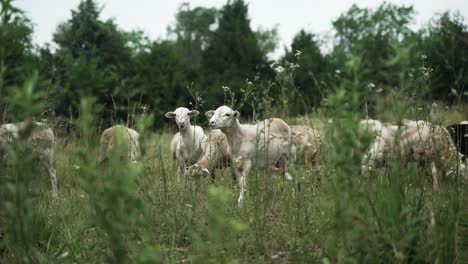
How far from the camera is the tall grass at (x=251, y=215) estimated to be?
181 cm

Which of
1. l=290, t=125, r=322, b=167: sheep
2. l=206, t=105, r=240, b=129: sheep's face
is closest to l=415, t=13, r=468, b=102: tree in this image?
l=290, t=125, r=322, b=167: sheep

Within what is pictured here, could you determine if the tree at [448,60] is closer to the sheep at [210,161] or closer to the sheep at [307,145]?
the sheep at [307,145]

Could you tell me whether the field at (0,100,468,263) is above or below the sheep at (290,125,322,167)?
below

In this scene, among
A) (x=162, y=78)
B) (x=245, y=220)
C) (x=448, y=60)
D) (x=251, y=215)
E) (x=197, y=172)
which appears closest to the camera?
(x=245, y=220)

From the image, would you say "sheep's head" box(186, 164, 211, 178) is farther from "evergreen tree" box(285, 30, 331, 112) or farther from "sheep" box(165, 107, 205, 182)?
"evergreen tree" box(285, 30, 331, 112)

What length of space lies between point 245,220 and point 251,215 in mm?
115

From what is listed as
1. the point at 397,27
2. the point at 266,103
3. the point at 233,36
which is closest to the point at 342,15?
the point at 397,27

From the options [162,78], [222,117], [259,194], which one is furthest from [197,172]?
[162,78]

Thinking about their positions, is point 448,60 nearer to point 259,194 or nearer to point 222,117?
point 222,117

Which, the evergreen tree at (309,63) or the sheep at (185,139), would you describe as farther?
the evergreen tree at (309,63)

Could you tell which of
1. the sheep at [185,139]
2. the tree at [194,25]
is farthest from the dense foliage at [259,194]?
the tree at [194,25]

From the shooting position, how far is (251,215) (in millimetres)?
3850

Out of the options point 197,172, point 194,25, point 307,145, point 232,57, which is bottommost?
point 197,172

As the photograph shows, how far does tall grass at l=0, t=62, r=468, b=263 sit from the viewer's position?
1.81 m
